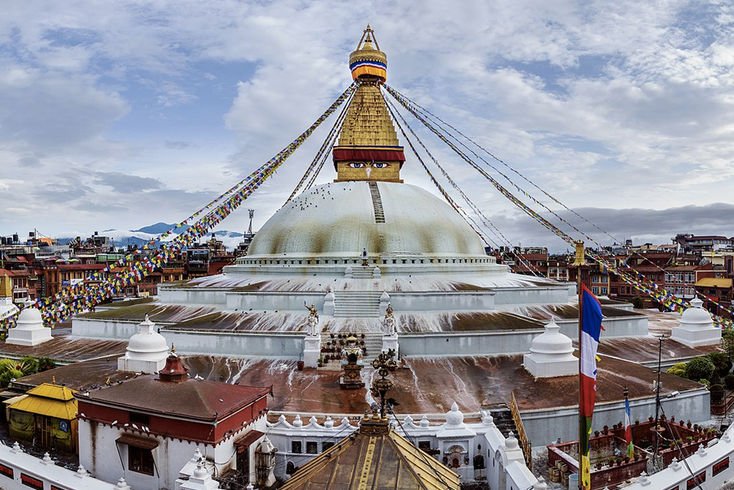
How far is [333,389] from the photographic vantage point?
39.1ft

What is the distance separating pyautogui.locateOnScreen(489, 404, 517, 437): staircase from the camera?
9.51 metres

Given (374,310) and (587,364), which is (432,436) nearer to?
(587,364)

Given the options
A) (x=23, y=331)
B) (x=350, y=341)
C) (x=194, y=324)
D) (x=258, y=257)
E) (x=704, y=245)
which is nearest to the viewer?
(x=350, y=341)

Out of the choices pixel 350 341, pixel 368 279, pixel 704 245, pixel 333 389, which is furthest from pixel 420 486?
pixel 704 245

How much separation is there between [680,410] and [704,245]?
2718 inches

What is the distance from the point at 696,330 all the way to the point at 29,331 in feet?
72.3

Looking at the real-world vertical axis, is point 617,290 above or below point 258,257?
below

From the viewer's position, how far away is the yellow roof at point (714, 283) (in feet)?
114

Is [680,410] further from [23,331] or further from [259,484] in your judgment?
[23,331]

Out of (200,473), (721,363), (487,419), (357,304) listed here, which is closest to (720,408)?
(721,363)

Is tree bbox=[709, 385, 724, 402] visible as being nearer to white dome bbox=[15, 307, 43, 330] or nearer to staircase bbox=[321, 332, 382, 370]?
staircase bbox=[321, 332, 382, 370]

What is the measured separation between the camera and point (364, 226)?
69.5ft

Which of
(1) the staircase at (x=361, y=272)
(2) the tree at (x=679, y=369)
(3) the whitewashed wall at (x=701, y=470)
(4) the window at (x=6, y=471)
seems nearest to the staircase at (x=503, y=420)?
(3) the whitewashed wall at (x=701, y=470)

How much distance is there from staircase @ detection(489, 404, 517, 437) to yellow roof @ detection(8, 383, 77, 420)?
306 inches
